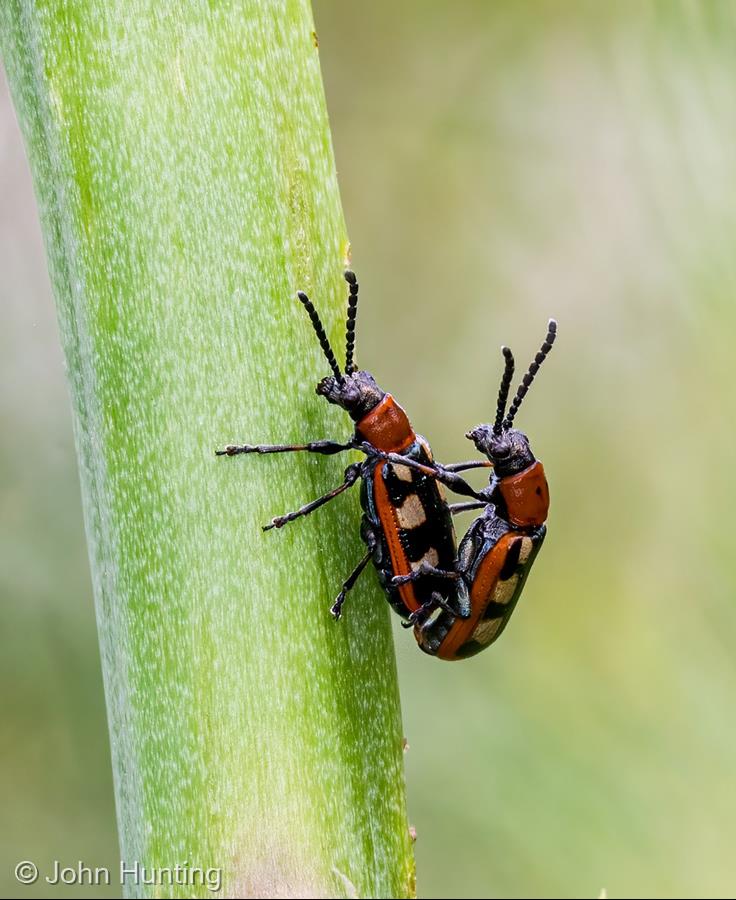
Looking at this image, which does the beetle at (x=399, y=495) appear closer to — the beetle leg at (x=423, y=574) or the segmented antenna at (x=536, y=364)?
the beetle leg at (x=423, y=574)

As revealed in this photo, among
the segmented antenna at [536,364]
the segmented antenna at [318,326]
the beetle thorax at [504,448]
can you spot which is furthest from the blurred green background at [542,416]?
the segmented antenna at [318,326]

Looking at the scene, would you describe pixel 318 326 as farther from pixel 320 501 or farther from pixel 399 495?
pixel 399 495

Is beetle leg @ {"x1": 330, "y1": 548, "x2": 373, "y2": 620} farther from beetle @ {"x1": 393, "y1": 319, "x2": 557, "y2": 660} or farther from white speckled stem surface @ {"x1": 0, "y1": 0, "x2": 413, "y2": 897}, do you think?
beetle @ {"x1": 393, "y1": 319, "x2": 557, "y2": 660}

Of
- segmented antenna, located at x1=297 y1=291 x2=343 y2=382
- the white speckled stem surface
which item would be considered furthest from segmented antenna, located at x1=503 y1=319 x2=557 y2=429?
the white speckled stem surface

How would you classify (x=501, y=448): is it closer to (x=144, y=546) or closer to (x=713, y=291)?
(x=713, y=291)

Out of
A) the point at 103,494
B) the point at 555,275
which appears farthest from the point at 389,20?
the point at 103,494
